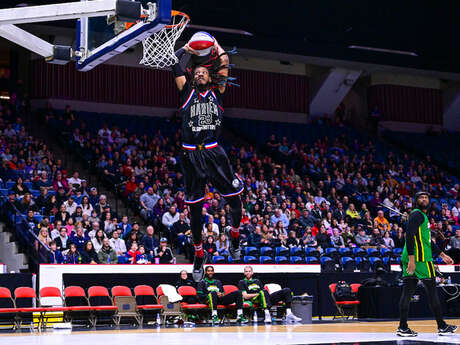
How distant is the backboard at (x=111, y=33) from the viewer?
7.40 metres

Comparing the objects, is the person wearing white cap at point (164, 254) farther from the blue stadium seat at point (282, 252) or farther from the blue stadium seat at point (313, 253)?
the blue stadium seat at point (313, 253)

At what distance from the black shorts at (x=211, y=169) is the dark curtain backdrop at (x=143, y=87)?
2601 centimetres

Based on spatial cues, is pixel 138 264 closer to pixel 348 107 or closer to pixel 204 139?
pixel 204 139

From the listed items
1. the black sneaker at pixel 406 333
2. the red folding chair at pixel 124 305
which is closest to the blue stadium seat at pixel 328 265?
the red folding chair at pixel 124 305

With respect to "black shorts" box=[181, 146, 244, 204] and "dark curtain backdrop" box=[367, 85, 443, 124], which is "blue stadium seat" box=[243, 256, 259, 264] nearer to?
"black shorts" box=[181, 146, 244, 204]

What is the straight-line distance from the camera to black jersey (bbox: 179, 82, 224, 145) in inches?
301

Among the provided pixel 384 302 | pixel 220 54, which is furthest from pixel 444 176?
pixel 220 54

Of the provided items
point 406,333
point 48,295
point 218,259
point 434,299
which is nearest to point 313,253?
point 218,259

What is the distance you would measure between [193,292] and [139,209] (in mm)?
5116

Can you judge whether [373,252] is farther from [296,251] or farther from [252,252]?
[252,252]

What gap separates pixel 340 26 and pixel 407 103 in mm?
12616

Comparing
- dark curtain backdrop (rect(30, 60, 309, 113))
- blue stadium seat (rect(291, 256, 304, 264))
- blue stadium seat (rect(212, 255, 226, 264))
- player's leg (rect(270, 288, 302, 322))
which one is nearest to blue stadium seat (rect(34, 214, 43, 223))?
blue stadium seat (rect(212, 255, 226, 264))

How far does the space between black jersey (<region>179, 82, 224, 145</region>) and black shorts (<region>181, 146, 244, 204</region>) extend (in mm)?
132

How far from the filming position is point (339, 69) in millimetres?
38438
